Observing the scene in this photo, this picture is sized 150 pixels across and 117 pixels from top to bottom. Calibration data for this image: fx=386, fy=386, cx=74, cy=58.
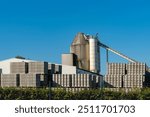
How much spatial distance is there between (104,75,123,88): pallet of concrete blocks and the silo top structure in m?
20.3

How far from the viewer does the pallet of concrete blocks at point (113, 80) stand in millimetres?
94588

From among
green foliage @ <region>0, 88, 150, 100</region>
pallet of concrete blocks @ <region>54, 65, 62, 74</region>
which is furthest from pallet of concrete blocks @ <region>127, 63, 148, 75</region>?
green foliage @ <region>0, 88, 150, 100</region>

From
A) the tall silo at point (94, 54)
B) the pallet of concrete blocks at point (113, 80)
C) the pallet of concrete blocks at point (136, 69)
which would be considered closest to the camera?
the pallet of concrete blocks at point (113, 80)

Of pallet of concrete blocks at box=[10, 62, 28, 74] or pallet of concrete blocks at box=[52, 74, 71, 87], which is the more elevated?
pallet of concrete blocks at box=[10, 62, 28, 74]

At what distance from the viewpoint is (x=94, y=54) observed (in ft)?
377

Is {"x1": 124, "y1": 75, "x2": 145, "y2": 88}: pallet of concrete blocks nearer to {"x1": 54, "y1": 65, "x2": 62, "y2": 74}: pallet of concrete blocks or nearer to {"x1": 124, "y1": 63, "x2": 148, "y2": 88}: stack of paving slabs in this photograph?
{"x1": 124, "y1": 63, "x2": 148, "y2": 88}: stack of paving slabs

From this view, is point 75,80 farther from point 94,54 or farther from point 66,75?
point 94,54

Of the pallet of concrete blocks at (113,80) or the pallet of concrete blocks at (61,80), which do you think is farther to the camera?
the pallet of concrete blocks at (113,80)

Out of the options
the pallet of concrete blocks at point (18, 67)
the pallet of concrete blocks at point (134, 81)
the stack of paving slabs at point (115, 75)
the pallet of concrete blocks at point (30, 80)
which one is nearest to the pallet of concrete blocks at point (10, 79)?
the pallet of concrete blocks at point (18, 67)

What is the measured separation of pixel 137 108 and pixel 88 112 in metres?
Answer: 1.20

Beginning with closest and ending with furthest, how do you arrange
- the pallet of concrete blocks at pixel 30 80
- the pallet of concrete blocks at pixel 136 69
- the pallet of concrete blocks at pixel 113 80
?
the pallet of concrete blocks at pixel 30 80 < the pallet of concrete blocks at pixel 113 80 < the pallet of concrete blocks at pixel 136 69

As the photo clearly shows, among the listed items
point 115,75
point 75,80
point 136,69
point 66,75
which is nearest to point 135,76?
point 136,69

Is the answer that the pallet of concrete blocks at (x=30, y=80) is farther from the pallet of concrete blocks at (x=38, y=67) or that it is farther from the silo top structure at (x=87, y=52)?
the silo top structure at (x=87, y=52)

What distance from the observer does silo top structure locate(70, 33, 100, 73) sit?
378ft
